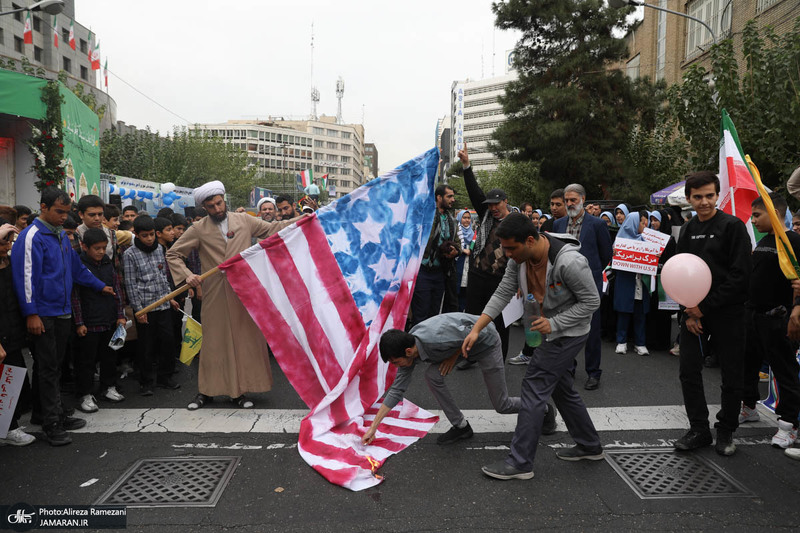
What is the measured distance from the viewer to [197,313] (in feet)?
25.0

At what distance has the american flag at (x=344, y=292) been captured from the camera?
4.86m

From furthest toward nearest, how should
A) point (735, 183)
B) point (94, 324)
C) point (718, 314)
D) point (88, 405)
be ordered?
point (94, 324) → point (88, 405) → point (735, 183) → point (718, 314)

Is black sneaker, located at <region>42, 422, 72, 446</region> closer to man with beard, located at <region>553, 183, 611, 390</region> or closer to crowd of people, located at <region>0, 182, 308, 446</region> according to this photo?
crowd of people, located at <region>0, 182, 308, 446</region>

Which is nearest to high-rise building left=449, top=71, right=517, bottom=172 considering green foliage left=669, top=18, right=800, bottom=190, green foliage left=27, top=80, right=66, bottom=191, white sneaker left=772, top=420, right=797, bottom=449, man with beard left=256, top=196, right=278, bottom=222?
green foliage left=669, top=18, right=800, bottom=190

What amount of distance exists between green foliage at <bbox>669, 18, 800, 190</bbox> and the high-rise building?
85.0 metres

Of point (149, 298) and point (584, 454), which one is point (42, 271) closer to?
point (149, 298)

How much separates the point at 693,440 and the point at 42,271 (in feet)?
17.1

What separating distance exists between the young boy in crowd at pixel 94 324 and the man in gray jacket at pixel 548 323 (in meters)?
3.56

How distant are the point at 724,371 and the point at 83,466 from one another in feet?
15.5

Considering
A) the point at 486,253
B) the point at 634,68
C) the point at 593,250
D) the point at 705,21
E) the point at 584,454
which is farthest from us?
the point at 634,68

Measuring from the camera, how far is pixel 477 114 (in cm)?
10050

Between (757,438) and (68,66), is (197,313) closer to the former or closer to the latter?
(757,438)

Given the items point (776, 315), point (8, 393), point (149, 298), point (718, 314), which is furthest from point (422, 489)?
point (149, 298)

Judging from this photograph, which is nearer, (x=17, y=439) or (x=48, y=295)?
(x=17, y=439)
